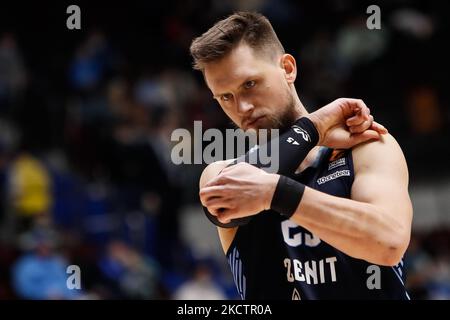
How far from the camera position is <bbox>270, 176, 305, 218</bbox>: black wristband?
3.61 metres

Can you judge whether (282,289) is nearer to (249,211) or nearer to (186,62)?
(249,211)

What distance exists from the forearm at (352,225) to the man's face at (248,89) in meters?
0.74

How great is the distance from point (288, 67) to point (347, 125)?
533mm

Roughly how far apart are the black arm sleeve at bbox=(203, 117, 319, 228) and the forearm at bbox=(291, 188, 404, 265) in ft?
1.07

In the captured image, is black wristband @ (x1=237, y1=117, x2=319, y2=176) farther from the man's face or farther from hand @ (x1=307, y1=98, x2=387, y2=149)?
the man's face

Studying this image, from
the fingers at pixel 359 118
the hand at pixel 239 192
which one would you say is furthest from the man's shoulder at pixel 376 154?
the hand at pixel 239 192

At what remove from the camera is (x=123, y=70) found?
1518 cm

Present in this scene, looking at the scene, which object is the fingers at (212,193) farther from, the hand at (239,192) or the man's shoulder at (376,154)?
the man's shoulder at (376,154)

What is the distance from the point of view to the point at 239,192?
11.9 feet

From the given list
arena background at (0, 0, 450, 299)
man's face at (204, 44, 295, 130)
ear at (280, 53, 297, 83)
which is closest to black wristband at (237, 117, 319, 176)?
man's face at (204, 44, 295, 130)

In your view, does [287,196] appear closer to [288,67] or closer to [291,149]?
[291,149]

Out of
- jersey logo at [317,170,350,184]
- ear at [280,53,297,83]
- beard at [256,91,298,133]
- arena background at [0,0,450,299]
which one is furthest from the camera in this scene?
arena background at [0,0,450,299]
